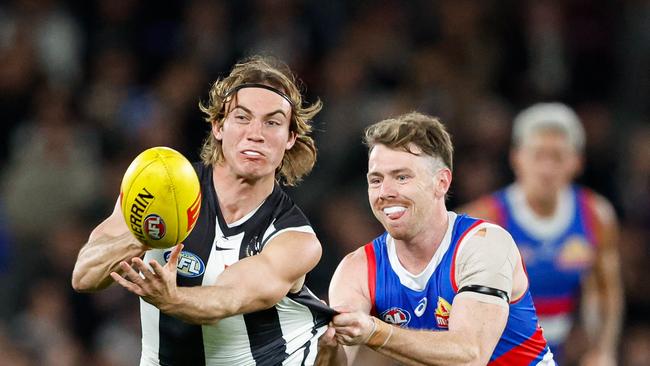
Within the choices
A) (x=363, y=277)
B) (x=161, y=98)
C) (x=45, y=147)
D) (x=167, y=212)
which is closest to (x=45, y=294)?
(x=45, y=147)

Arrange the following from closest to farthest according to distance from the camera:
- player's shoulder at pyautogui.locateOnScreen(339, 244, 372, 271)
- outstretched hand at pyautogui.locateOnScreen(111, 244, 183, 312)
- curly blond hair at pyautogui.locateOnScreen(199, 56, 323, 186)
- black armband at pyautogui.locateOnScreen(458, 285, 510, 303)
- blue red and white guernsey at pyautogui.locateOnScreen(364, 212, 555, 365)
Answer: outstretched hand at pyautogui.locateOnScreen(111, 244, 183, 312), black armband at pyautogui.locateOnScreen(458, 285, 510, 303), curly blond hair at pyautogui.locateOnScreen(199, 56, 323, 186), blue red and white guernsey at pyautogui.locateOnScreen(364, 212, 555, 365), player's shoulder at pyautogui.locateOnScreen(339, 244, 372, 271)

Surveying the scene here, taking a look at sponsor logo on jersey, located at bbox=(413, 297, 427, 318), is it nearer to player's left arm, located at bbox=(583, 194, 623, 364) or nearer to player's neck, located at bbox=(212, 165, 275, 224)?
player's neck, located at bbox=(212, 165, 275, 224)

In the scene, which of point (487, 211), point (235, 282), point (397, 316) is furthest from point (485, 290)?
point (487, 211)

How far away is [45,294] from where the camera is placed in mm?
9578

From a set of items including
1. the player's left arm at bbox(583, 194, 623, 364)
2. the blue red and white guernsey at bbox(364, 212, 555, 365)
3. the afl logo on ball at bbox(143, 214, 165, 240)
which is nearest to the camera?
the afl logo on ball at bbox(143, 214, 165, 240)

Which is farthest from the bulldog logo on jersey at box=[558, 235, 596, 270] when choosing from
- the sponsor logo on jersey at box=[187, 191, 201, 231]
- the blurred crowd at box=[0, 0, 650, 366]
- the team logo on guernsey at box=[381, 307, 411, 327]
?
the sponsor logo on jersey at box=[187, 191, 201, 231]

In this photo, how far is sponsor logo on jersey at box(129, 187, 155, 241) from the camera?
4.84 m

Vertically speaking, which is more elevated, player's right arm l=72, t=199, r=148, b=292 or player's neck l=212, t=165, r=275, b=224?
player's neck l=212, t=165, r=275, b=224

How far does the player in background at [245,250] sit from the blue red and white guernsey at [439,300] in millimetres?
409

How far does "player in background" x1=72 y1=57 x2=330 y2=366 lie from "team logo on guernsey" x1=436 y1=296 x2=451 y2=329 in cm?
56

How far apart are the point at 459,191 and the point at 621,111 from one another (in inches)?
95.7

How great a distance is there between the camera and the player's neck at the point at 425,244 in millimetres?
5840

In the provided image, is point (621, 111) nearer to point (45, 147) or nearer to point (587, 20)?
point (587, 20)

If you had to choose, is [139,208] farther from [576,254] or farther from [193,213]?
[576,254]
